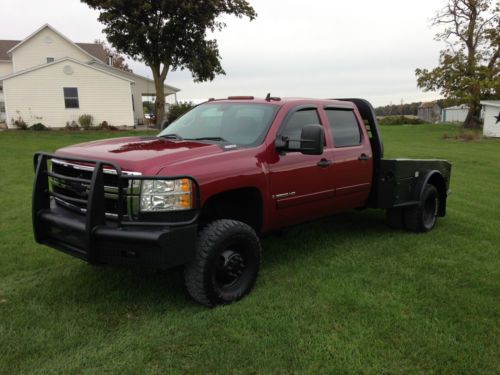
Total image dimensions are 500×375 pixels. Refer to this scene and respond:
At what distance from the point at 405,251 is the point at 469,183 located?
644 centimetres

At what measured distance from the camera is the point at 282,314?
12.8 ft

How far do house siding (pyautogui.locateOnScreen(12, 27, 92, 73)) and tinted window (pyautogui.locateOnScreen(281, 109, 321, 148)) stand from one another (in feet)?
106

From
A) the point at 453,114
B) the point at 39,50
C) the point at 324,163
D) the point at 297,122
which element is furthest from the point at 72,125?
the point at 453,114

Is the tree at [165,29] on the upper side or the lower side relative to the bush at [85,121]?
upper

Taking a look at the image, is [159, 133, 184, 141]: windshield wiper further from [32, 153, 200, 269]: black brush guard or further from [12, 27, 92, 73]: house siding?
[12, 27, 92, 73]: house siding

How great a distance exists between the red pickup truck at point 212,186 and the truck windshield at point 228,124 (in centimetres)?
2

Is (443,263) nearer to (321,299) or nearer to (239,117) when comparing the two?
(321,299)

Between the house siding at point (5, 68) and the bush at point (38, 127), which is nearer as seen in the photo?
the bush at point (38, 127)

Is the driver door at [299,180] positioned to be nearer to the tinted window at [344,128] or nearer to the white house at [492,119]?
the tinted window at [344,128]

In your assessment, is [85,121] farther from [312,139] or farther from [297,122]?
[312,139]

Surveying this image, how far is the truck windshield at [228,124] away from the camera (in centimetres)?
468

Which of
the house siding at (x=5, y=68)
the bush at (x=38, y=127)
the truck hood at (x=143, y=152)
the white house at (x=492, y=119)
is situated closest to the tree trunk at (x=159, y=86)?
the bush at (x=38, y=127)

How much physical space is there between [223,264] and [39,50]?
33.9 metres

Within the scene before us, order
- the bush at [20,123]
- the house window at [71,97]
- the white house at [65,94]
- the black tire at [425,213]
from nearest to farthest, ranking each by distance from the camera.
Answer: the black tire at [425,213], the bush at [20,123], the white house at [65,94], the house window at [71,97]
